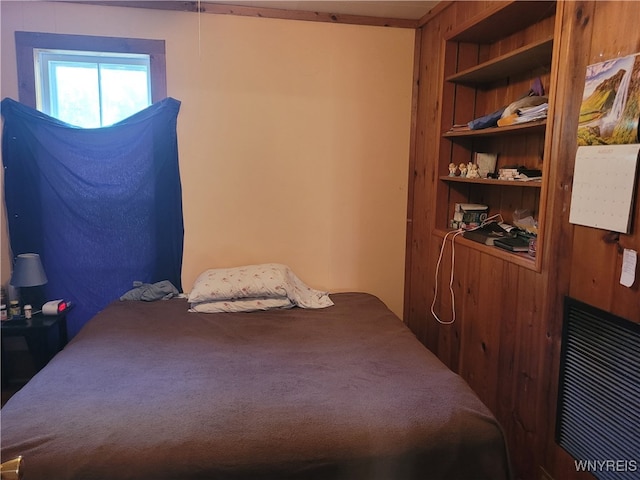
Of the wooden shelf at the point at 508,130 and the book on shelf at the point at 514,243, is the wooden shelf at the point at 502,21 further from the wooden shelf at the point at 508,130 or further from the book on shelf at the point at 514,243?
the book on shelf at the point at 514,243

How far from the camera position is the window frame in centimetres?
264

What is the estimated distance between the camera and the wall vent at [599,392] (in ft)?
4.72

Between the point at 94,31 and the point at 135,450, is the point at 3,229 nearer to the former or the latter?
the point at 94,31

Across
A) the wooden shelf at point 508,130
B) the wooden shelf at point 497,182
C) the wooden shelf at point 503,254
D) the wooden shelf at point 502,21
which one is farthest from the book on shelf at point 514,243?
the wooden shelf at point 502,21

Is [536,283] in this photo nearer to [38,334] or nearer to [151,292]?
[151,292]

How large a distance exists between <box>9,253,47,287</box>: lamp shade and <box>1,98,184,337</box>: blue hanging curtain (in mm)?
205

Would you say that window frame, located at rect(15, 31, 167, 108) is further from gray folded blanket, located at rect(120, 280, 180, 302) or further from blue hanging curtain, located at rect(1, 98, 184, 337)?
gray folded blanket, located at rect(120, 280, 180, 302)

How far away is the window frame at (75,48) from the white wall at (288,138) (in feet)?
0.15

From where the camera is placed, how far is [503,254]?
Result: 2.09 meters

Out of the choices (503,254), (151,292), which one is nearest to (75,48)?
(151,292)

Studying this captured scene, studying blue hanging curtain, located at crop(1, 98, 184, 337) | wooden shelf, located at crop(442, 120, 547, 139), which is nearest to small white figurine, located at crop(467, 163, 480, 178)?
wooden shelf, located at crop(442, 120, 547, 139)

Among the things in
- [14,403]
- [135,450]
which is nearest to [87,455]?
[135,450]

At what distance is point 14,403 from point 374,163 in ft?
7.74

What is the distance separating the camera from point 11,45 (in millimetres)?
2637
